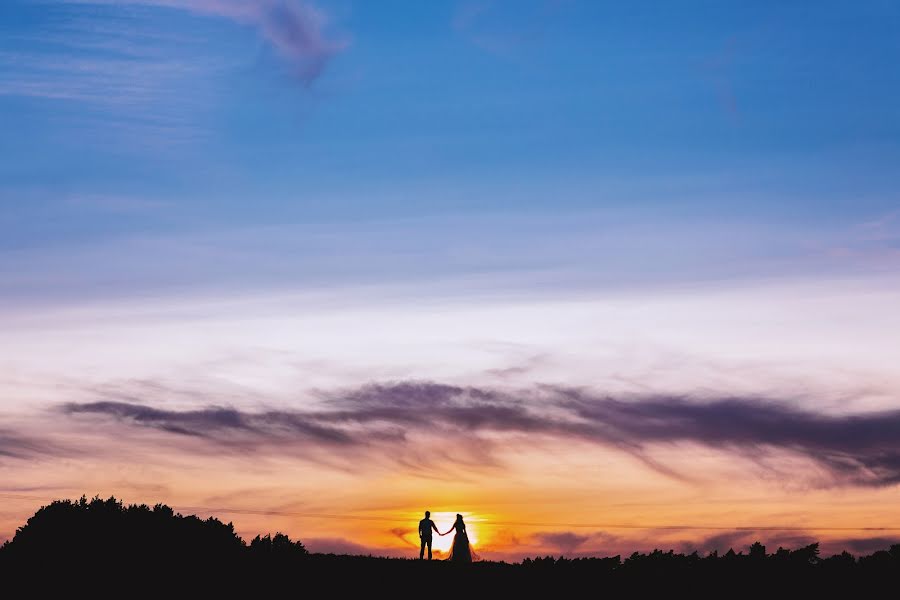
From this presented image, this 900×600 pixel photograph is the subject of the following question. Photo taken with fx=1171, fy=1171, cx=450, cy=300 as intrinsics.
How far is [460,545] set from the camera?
148 feet

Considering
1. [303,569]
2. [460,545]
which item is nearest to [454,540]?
[460,545]

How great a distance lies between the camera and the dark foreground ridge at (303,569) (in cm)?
3297

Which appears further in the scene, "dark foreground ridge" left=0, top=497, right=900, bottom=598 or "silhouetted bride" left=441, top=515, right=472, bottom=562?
"silhouetted bride" left=441, top=515, right=472, bottom=562

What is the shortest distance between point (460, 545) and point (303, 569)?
618 cm

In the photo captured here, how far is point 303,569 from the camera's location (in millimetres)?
42938

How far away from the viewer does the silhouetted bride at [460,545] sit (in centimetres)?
4475

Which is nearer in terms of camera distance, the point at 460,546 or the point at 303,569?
the point at 303,569

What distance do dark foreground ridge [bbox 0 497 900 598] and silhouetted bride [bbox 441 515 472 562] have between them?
2.39ft

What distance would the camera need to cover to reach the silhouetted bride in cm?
4475

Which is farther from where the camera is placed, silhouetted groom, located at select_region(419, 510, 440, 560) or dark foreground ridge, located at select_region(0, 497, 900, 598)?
silhouetted groom, located at select_region(419, 510, 440, 560)

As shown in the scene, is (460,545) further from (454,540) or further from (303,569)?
(303,569)

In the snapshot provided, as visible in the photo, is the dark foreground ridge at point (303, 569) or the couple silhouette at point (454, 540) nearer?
the dark foreground ridge at point (303, 569)

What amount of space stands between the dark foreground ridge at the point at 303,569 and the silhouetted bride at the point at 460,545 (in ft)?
2.39

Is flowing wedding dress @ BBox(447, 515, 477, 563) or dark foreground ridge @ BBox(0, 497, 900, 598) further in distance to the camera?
flowing wedding dress @ BBox(447, 515, 477, 563)
